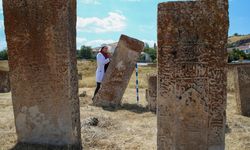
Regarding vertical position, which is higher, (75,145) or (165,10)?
(165,10)

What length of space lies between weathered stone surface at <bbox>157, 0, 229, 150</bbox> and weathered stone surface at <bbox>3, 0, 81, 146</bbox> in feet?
5.08

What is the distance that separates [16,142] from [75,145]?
1.00 meters

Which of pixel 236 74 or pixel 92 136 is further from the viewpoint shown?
pixel 236 74

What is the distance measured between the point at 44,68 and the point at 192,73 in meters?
2.26

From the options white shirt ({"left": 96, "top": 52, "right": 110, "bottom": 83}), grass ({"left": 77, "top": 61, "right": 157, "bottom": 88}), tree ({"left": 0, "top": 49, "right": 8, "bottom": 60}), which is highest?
tree ({"left": 0, "top": 49, "right": 8, "bottom": 60})

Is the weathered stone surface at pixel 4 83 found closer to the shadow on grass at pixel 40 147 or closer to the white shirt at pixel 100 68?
the white shirt at pixel 100 68

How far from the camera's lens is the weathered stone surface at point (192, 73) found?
406 centimetres

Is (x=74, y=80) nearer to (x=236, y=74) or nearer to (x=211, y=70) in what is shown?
(x=211, y=70)

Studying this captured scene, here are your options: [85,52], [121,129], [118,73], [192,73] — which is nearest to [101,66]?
[118,73]

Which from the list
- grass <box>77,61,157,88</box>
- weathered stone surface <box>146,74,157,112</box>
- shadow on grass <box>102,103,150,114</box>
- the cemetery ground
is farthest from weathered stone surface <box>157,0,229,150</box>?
grass <box>77,61,157,88</box>

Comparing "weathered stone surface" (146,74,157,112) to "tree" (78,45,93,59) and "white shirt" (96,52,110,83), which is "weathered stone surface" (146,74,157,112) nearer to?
"white shirt" (96,52,110,83)

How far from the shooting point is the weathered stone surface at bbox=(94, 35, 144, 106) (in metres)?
9.04

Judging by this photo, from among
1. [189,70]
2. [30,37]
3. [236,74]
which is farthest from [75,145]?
[236,74]

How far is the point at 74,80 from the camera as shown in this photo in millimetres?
5301
